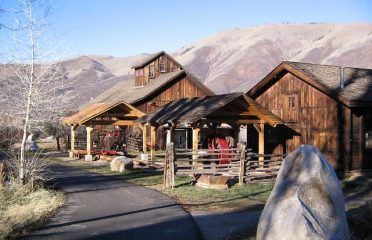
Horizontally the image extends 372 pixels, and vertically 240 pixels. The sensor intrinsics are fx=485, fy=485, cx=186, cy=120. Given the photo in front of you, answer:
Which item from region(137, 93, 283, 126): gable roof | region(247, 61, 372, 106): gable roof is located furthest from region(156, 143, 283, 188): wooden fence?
region(247, 61, 372, 106): gable roof

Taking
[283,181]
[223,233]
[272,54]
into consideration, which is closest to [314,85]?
[223,233]

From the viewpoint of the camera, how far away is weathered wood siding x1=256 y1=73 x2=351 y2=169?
2202 centimetres

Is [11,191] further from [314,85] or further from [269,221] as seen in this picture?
[314,85]

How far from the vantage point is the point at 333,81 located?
77.3 ft

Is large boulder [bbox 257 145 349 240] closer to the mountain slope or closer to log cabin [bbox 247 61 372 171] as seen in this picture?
log cabin [bbox 247 61 372 171]

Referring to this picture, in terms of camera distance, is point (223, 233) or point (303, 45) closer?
point (223, 233)

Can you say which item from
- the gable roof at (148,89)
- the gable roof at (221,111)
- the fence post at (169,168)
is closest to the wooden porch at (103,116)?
the gable roof at (148,89)

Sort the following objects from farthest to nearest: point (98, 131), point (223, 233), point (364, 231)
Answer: point (98, 131), point (223, 233), point (364, 231)

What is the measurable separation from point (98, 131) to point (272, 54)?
152 metres

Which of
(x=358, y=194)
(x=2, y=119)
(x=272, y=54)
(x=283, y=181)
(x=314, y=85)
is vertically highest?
(x=272, y=54)

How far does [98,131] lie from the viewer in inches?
1709

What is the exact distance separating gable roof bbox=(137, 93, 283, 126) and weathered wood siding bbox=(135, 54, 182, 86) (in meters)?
21.3

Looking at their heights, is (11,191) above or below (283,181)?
below

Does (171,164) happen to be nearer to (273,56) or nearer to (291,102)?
(291,102)
